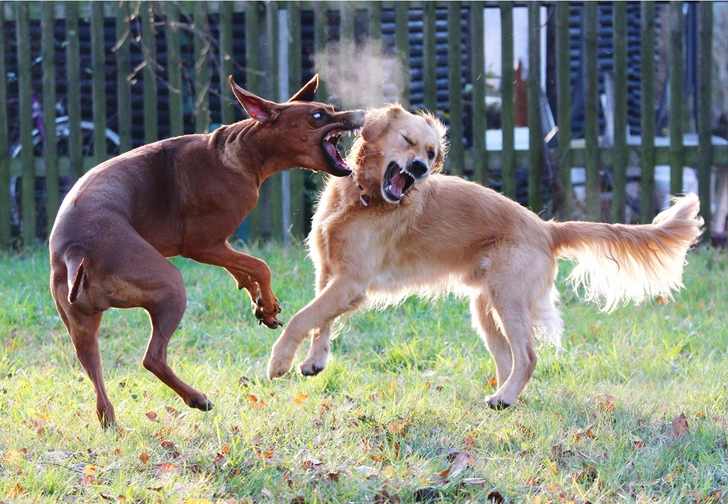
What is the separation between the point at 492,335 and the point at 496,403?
716 millimetres

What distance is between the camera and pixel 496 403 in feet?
14.3

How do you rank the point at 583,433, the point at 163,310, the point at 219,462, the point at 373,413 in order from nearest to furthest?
1. the point at 219,462
2. the point at 163,310
3. the point at 583,433
4. the point at 373,413

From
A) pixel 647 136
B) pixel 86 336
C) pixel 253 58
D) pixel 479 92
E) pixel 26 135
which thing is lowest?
pixel 86 336

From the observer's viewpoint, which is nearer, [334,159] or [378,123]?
[334,159]

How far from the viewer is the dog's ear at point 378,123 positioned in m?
4.89

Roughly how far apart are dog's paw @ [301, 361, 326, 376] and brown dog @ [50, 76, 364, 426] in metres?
0.30

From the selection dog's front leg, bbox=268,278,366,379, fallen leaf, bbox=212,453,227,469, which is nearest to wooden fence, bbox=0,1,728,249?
dog's front leg, bbox=268,278,366,379

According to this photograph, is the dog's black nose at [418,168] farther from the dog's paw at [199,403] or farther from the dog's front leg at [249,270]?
the dog's paw at [199,403]

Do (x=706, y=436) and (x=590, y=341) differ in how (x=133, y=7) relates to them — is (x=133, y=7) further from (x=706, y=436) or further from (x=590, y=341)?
(x=706, y=436)

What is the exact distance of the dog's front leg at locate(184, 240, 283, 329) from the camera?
4.07 metres

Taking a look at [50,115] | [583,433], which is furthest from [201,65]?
[583,433]

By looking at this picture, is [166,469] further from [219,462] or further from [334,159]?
[334,159]

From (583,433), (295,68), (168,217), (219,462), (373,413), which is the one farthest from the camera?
(295,68)

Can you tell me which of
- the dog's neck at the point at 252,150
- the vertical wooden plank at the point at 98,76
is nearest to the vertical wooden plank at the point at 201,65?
the vertical wooden plank at the point at 98,76
